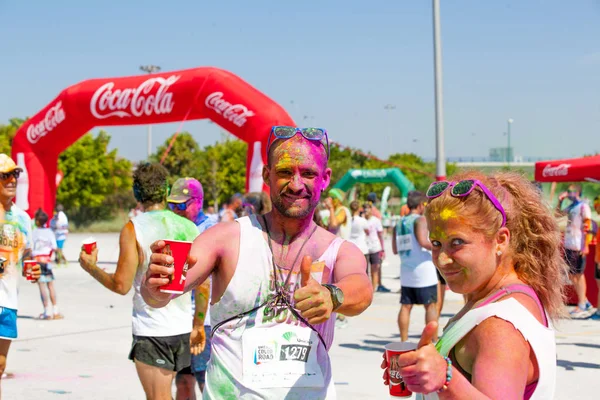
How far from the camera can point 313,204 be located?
279cm

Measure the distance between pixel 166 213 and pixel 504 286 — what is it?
2.94m

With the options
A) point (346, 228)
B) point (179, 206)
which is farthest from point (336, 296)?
point (346, 228)

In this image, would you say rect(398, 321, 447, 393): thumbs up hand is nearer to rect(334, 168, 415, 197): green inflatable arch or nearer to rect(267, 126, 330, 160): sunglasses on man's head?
rect(267, 126, 330, 160): sunglasses on man's head

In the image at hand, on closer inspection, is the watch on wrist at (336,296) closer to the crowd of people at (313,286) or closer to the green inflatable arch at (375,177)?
the crowd of people at (313,286)

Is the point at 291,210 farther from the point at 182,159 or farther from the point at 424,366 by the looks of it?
the point at 182,159

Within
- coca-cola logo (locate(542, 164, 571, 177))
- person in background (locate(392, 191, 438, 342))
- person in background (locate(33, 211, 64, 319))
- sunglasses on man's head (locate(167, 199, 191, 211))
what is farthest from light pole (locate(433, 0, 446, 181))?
sunglasses on man's head (locate(167, 199, 191, 211))

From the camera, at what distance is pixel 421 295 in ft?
24.9

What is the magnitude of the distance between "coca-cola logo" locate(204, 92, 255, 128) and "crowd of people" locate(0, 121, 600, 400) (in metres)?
9.81

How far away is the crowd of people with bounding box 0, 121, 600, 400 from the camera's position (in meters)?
1.78

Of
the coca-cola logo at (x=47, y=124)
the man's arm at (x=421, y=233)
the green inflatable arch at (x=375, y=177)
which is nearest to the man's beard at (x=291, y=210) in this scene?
the man's arm at (x=421, y=233)

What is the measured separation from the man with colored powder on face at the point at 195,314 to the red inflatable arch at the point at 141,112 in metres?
8.62

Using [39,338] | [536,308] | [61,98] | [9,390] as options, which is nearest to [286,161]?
[536,308]

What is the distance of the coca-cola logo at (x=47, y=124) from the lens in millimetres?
16234

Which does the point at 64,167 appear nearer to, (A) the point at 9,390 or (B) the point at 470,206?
(A) the point at 9,390
